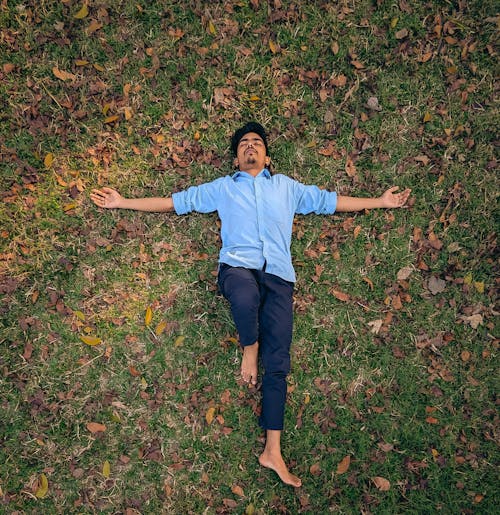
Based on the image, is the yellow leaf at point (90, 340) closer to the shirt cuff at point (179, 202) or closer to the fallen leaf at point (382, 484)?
the shirt cuff at point (179, 202)

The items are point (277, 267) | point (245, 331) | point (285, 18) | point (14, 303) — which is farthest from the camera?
point (285, 18)

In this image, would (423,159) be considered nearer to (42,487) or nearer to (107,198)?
(107,198)

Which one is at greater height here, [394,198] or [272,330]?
[394,198]

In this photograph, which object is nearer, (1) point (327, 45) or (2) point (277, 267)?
(2) point (277, 267)

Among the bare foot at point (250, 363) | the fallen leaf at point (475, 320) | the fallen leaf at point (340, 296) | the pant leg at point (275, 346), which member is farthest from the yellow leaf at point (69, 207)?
the fallen leaf at point (475, 320)

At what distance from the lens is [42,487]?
4227 mm

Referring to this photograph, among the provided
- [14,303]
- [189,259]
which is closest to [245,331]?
[189,259]

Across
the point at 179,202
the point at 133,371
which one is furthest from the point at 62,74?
the point at 133,371

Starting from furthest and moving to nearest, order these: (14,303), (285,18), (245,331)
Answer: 1. (285,18)
2. (14,303)
3. (245,331)

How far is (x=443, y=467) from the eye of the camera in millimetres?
4418

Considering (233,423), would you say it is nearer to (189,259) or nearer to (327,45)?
(189,259)

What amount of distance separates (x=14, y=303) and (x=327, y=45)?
465cm

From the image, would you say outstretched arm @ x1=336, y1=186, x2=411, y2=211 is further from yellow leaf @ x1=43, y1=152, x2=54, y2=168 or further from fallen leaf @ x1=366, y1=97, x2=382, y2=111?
yellow leaf @ x1=43, y1=152, x2=54, y2=168

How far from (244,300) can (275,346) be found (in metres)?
0.67
